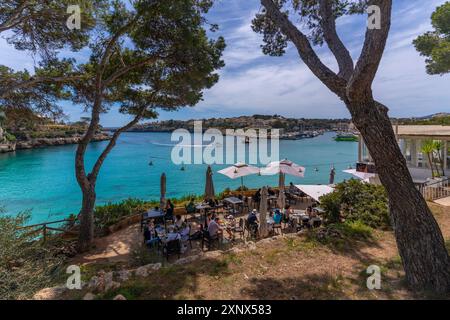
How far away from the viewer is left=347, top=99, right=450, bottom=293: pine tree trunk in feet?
12.3

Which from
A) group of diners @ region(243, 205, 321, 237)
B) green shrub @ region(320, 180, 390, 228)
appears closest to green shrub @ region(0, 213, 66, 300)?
group of diners @ region(243, 205, 321, 237)

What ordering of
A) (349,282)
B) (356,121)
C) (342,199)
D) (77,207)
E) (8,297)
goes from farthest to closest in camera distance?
(77,207), (342,199), (349,282), (8,297), (356,121)

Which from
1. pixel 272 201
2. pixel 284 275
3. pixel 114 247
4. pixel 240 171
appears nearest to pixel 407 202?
pixel 284 275

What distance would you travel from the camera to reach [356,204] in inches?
350

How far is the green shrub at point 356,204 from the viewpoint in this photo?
8258mm

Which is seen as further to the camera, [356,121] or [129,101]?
[129,101]

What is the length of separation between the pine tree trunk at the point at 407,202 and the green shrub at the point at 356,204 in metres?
4.52

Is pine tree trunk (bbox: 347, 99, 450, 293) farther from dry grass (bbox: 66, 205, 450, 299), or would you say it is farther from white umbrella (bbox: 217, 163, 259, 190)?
white umbrella (bbox: 217, 163, 259, 190)

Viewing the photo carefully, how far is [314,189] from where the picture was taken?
11.1 metres

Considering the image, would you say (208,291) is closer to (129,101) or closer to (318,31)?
(318,31)

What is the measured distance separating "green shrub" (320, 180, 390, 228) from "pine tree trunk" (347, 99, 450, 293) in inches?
178

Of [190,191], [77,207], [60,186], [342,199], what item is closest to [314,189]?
[342,199]

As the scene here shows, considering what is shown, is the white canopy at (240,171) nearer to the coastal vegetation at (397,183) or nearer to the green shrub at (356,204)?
the green shrub at (356,204)
